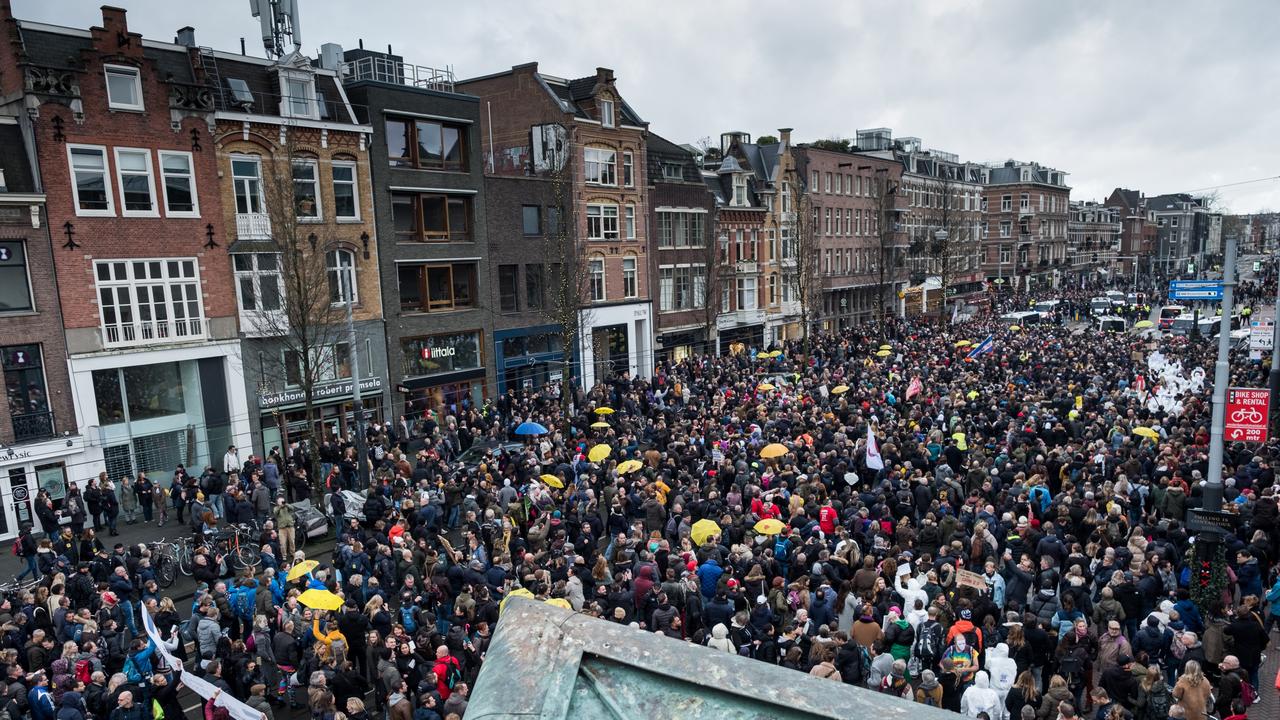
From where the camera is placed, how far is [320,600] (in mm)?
12305

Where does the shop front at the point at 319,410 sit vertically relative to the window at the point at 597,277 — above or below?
below

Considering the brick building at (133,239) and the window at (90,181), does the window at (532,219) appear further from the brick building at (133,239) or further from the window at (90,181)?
the window at (90,181)

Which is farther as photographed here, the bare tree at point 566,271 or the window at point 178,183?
the bare tree at point 566,271

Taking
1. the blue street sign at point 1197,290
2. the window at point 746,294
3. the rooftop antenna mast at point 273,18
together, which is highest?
the rooftop antenna mast at point 273,18

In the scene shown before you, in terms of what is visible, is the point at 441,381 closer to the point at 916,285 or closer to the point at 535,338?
the point at 535,338

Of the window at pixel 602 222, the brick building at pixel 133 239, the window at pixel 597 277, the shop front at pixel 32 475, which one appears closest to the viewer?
the shop front at pixel 32 475

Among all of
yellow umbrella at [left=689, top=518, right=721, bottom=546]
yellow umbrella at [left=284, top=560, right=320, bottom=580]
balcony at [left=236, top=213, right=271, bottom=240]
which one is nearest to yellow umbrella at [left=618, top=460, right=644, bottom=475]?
yellow umbrella at [left=689, top=518, right=721, bottom=546]

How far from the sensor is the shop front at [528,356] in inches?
1385

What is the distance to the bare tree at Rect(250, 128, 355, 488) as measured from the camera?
73.9 ft

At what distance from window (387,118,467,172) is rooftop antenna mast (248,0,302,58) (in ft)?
14.5

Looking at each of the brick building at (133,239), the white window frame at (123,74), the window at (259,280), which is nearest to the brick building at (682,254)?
the window at (259,280)

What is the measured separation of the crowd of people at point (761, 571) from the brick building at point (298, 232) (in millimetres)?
4122

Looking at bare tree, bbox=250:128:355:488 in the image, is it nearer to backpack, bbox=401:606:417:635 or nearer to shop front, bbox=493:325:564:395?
shop front, bbox=493:325:564:395

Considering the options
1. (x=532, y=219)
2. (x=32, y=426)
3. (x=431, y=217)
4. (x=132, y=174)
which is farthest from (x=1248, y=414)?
(x=32, y=426)
